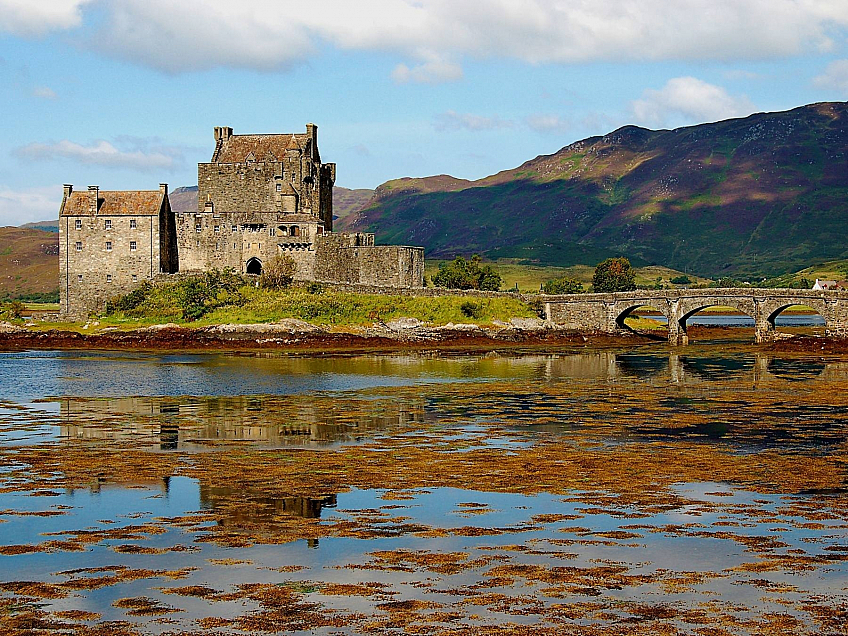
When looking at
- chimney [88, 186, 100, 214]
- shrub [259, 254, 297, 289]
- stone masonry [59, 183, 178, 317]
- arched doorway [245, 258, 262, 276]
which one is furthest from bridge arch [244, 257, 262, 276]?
chimney [88, 186, 100, 214]

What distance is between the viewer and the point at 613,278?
128 meters

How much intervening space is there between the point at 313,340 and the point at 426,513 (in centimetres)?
5545

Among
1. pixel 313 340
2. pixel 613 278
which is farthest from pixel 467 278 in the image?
pixel 613 278

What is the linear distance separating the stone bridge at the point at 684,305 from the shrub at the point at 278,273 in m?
20.1

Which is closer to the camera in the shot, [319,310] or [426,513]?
[426,513]

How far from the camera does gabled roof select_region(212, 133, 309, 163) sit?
290 feet

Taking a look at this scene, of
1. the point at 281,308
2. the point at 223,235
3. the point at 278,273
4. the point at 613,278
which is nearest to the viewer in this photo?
the point at 281,308

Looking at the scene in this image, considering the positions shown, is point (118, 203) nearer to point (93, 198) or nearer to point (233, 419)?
point (93, 198)

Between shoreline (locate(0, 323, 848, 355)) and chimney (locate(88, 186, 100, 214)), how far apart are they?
11101 mm

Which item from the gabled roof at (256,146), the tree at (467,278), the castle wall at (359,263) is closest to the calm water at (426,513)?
the castle wall at (359,263)

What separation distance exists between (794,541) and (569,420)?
17.5 metres

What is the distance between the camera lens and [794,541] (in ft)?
58.3

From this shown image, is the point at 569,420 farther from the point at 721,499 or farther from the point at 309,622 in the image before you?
the point at 309,622

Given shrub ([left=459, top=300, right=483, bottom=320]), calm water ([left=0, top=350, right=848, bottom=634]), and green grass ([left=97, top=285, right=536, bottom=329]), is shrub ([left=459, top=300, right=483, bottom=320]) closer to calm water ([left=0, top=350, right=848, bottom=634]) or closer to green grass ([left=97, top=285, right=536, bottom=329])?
green grass ([left=97, top=285, right=536, bottom=329])
